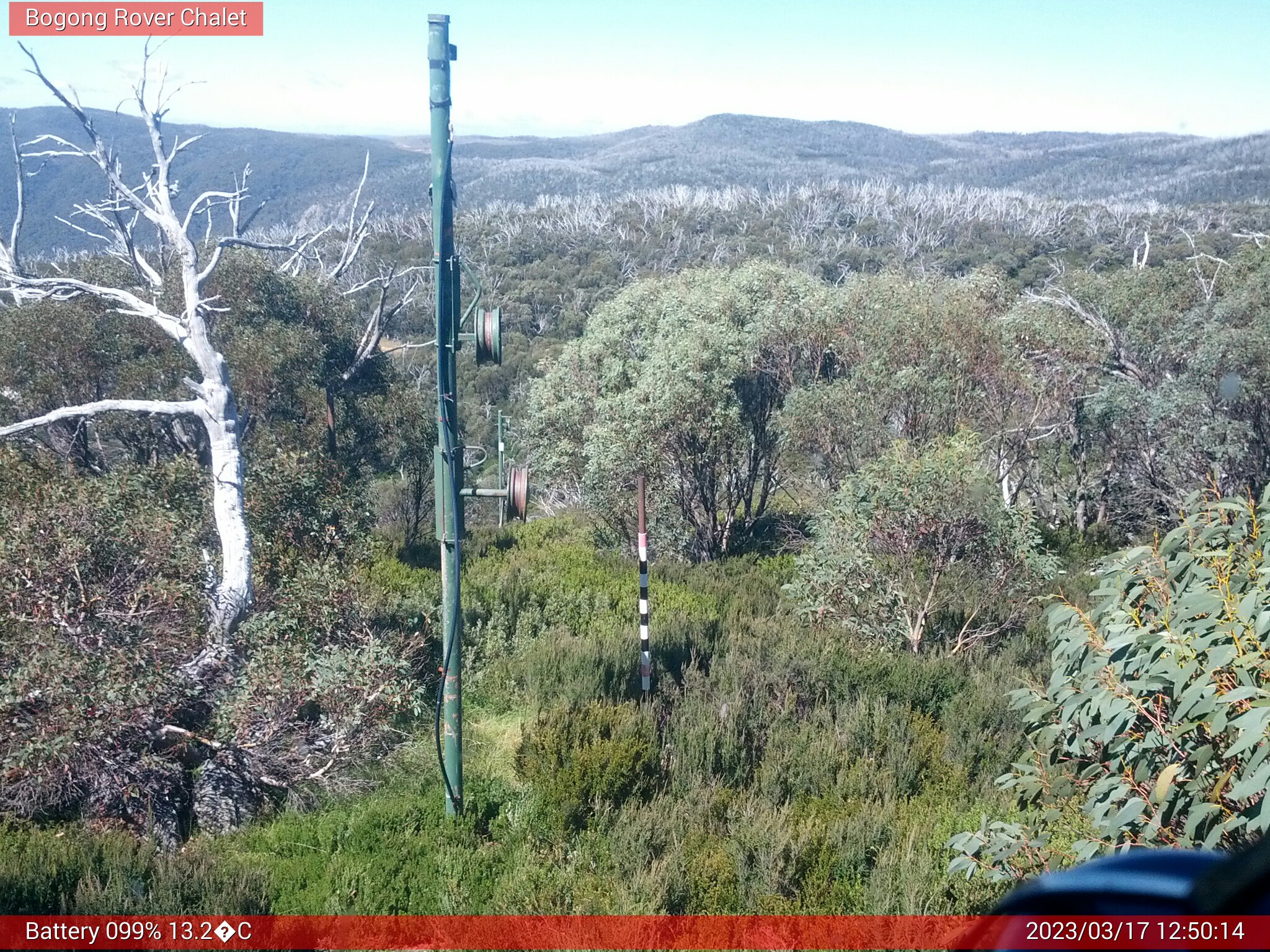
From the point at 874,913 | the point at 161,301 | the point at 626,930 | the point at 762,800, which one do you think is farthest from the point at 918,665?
the point at 161,301

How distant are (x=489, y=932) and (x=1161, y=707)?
11.1ft

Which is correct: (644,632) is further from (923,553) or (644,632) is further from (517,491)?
(923,553)

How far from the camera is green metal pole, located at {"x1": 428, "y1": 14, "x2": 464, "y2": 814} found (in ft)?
16.4

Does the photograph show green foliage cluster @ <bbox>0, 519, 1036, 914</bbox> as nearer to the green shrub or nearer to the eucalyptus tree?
the green shrub

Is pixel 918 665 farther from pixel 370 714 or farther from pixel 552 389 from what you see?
pixel 552 389

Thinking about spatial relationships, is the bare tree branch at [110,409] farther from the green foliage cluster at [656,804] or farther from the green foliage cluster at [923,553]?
the green foliage cluster at [923,553]

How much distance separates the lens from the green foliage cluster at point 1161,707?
2961 millimetres

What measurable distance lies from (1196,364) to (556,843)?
11.9 m

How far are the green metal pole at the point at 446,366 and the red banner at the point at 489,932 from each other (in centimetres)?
118

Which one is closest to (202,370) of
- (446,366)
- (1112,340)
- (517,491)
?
(446,366)

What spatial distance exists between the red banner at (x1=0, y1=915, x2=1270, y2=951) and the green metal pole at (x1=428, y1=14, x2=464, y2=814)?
1178 mm

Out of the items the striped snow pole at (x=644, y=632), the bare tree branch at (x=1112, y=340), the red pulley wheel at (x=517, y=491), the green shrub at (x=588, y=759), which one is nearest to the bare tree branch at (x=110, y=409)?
the red pulley wheel at (x=517, y=491)

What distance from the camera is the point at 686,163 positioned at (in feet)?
364
